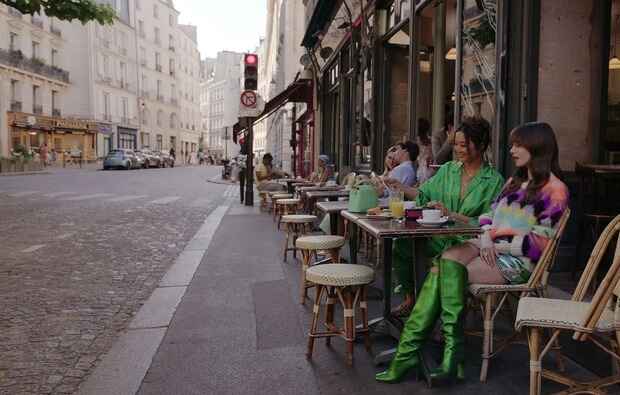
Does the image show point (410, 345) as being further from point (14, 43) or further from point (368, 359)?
point (14, 43)

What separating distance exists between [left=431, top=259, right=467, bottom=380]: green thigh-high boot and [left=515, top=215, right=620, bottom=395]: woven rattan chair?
38 cm

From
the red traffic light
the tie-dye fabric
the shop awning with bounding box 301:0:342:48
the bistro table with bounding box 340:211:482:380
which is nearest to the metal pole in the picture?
the red traffic light

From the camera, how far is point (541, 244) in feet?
10.1

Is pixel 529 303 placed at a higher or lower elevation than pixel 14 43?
lower

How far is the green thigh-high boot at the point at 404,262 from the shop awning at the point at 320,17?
29.1 ft

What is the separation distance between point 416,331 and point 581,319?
0.89m

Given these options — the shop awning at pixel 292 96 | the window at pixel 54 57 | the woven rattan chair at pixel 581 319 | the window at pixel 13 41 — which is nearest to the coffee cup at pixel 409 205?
the woven rattan chair at pixel 581 319

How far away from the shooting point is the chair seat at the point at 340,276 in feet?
11.3

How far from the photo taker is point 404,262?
13.1ft

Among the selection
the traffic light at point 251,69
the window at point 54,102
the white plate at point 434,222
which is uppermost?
the window at point 54,102

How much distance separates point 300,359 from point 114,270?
342 centimetres

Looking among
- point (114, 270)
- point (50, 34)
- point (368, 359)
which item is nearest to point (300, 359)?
point (368, 359)

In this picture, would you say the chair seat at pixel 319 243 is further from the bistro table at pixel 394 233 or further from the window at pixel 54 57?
the window at pixel 54 57

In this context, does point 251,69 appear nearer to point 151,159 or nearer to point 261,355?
point 261,355
